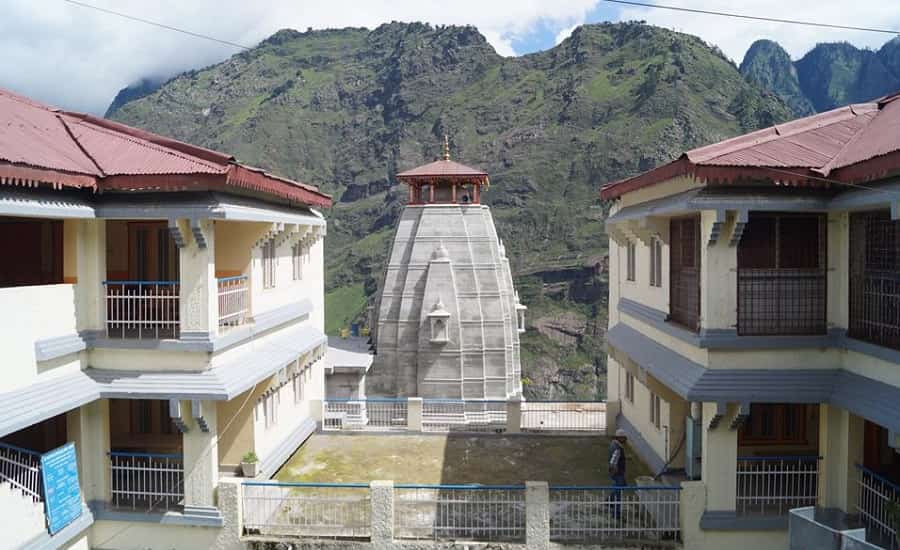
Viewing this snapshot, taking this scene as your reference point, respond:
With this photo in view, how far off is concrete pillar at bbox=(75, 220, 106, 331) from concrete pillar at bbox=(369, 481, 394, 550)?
18.7 ft

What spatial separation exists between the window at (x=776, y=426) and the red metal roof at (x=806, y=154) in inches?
194

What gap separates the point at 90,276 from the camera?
42.7 ft

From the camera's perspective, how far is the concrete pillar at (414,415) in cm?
2077

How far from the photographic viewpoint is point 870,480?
492 inches

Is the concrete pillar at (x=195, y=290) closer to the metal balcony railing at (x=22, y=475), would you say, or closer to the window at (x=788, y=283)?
the metal balcony railing at (x=22, y=475)

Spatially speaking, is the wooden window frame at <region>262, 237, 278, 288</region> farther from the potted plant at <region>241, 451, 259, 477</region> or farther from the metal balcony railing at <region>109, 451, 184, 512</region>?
the metal balcony railing at <region>109, 451, 184, 512</region>

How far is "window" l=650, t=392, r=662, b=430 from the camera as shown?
1655 centimetres

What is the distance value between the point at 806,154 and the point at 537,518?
25.3 ft

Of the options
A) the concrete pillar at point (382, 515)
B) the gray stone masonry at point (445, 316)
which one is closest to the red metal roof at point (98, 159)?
the concrete pillar at point (382, 515)

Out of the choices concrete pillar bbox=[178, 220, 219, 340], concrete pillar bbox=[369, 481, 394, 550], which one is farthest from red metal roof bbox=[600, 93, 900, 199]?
concrete pillar bbox=[178, 220, 219, 340]

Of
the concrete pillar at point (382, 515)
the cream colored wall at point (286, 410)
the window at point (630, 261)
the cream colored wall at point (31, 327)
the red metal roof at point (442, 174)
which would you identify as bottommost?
the concrete pillar at point (382, 515)

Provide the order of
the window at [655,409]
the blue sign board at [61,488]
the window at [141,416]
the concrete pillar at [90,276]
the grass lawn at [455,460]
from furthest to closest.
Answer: the grass lawn at [455,460], the window at [655,409], the window at [141,416], the concrete pillar at [90,276], the blue sign board at [61,488]

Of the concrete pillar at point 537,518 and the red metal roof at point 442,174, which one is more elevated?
the red metal roof at point 442,174

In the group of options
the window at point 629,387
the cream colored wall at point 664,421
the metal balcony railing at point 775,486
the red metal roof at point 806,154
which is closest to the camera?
the red metal roof at point 806,154
